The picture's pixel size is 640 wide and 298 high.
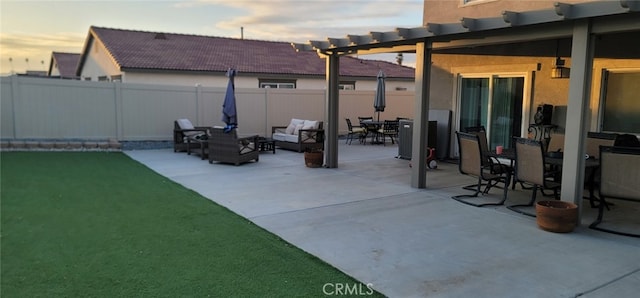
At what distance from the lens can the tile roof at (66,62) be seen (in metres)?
34.8

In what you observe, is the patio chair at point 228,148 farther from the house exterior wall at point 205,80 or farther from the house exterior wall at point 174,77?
the house exterior wall at point 174,77

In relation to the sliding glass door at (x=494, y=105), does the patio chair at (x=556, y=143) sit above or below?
below

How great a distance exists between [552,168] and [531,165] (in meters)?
1.23

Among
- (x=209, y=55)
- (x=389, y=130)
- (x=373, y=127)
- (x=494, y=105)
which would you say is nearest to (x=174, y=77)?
(x=209, y=55)

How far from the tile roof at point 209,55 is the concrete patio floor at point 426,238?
11748 mm

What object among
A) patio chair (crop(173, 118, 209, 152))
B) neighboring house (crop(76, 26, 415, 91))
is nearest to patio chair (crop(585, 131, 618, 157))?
patio chair (crop(173, 118, 209, 152))

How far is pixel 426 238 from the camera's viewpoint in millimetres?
4988

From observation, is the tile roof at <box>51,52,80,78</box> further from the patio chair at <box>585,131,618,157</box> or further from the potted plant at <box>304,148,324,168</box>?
the patio chair at <box>585,131,618,157</box>

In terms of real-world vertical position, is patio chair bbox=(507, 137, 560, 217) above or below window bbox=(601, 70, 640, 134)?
below

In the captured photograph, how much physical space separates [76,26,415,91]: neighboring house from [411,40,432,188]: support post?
1372 centimetres

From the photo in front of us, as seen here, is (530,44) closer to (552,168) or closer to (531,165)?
(552,168)

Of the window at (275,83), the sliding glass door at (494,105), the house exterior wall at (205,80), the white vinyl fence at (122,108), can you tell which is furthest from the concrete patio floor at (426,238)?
the window at (275,83)

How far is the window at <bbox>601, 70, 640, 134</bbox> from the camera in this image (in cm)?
798

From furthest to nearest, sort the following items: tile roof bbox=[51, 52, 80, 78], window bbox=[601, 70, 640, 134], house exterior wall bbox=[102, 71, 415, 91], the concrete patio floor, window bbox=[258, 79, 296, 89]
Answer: tile roof bbox=[51, 52, 80, 78]
window bbox=[258, 79, 296, 89]
house exterior wall bbox=[102, 71, 415, 91]
window bbox=[601, 70, 640, 134]
the concrete patio floor
